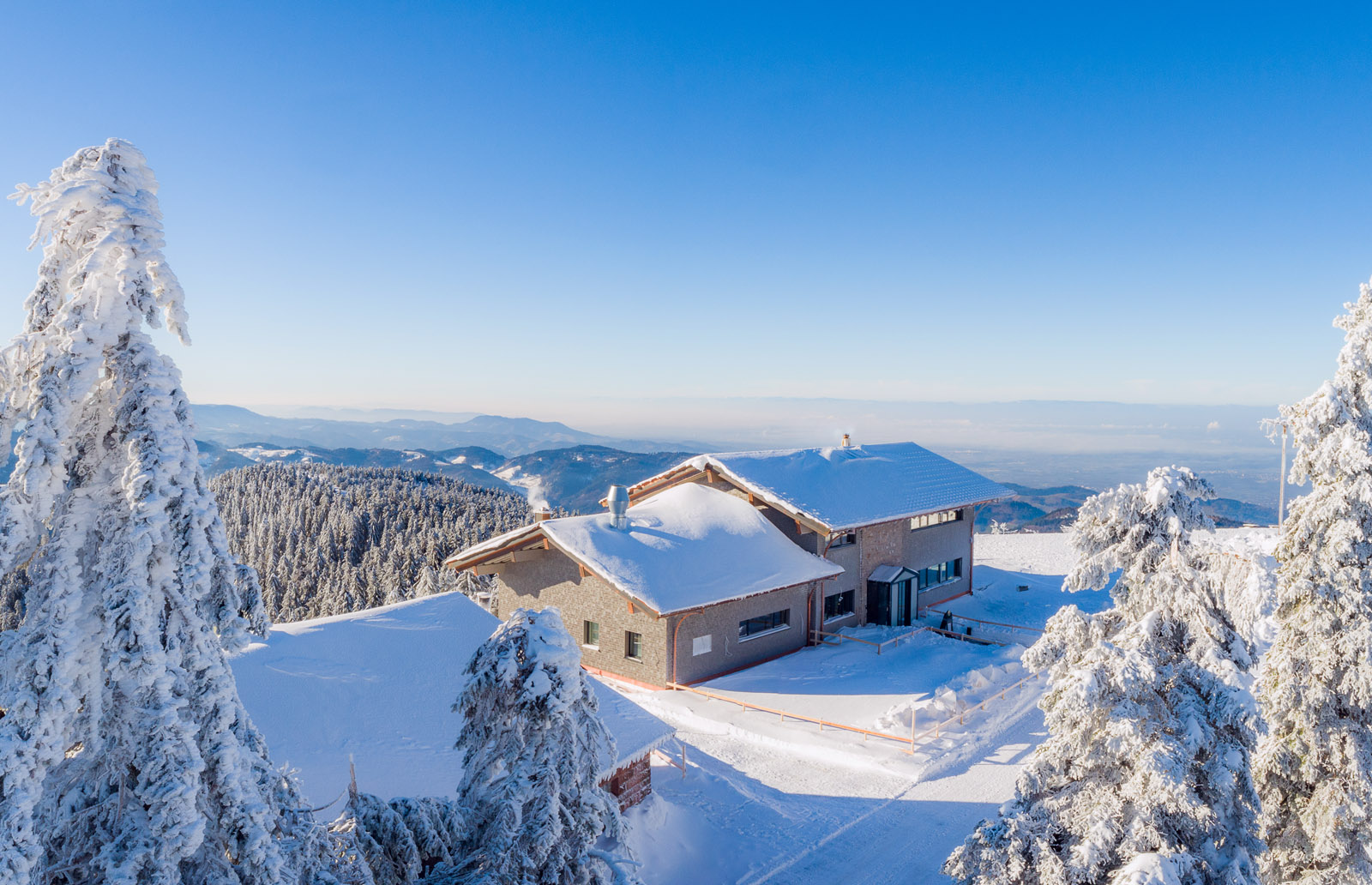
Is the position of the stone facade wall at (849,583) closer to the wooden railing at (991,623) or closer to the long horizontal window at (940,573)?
the wooden railing at (991,623)

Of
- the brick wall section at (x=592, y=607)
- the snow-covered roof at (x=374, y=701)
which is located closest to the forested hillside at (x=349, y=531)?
the brick wall section at (x=592, y=607)

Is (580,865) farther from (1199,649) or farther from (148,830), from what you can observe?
(1199,649)

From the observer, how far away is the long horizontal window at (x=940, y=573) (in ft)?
97.7

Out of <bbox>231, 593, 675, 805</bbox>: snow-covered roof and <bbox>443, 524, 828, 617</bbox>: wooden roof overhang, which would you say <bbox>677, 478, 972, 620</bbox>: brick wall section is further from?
<bbox>231, 593, 675, 805</bbox>: snow-covered roof

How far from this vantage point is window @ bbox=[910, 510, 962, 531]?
94.4 ft

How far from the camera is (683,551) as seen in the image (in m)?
22.3

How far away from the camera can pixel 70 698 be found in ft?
15.3

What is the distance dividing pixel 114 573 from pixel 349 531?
6997 cm

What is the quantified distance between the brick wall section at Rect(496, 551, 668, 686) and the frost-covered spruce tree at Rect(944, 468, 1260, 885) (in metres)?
12.3

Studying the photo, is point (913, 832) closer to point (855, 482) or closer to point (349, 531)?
point (855, 482)

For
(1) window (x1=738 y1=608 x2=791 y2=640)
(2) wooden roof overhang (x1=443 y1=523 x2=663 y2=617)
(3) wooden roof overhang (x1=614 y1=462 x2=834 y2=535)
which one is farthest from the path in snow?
(3) wooden roof overhang (x1=614 y1=462 x2=834 y2=535)

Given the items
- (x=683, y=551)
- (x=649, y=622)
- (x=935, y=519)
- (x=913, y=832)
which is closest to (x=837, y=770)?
(x=913, y=832)

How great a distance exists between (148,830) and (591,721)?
3.27m

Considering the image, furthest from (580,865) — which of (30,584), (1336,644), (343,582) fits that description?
(343,582)
